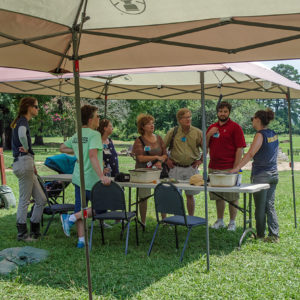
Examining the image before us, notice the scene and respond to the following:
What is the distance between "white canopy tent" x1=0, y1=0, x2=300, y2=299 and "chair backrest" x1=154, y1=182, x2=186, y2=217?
4.86ft

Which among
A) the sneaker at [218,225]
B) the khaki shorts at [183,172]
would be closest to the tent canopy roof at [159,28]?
the khaki shorts at [183,172]

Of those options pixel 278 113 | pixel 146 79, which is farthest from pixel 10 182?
pixel 278 113

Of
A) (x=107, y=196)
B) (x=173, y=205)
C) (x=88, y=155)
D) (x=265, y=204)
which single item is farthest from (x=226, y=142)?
(x=88, y=155)

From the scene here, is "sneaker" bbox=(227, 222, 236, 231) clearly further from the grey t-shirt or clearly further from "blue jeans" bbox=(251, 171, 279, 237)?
the grey t-shirt

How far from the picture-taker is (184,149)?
20.6 feet

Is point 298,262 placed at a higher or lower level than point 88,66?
lower

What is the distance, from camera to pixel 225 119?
6.01 m

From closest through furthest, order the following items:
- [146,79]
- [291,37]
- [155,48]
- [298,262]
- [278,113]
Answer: [291,37]
[155,48]
[298,262]
[146,79]
[278,113]

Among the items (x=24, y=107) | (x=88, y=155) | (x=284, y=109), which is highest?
(x=284, y=109)

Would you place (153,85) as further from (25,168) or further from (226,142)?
(25,168)

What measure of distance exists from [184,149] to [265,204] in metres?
1.42

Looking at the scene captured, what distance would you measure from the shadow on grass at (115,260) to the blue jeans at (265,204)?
1.36ft

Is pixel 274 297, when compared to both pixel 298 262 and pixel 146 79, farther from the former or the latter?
pixel 146 79

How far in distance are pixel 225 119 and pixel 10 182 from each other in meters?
9.08
